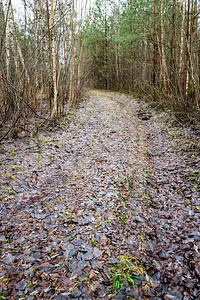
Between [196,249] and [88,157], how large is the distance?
3.76 m

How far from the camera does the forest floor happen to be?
2242 mm

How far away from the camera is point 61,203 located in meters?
3.67

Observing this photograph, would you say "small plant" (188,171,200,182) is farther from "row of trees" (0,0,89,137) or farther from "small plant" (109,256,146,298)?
"row of trees" (0,0,89,137)

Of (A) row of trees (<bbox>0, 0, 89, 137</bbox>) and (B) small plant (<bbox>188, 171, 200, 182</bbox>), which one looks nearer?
(B) small plant (<bbox>188, 171, 200, 182</bbox>)

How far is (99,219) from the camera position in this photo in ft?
10.6

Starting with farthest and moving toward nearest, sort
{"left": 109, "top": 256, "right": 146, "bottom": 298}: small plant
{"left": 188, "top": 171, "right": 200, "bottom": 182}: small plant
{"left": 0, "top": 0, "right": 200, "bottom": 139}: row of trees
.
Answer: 1. {"left": 0, "top": 0, "right": 200, "bottom": 139}: row of trees
2. {"left": 188, "top": 171, "right": 200, "bottom": 182}: small plant
3. {"left": 109, "top": 256, "right": 146, "bottom": 298}: small plant

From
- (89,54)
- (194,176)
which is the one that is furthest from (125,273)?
(89,54)

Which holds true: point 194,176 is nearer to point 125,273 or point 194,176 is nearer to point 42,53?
point 125,273

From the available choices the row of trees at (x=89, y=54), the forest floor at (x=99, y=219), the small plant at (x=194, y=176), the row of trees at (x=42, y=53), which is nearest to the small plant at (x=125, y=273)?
the forest floor at (x=99, y=219)

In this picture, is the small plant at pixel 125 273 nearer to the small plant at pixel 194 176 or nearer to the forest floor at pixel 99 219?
the forest floor at pixel 99 219

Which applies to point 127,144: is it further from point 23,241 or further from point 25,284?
point 25,284

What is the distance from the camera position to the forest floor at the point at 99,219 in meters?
2.24

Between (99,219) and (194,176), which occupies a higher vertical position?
(194,176)

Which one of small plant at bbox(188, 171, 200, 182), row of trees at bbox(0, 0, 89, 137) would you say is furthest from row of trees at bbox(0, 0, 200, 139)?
small plant at bbox(188, 171, 200, 182)
